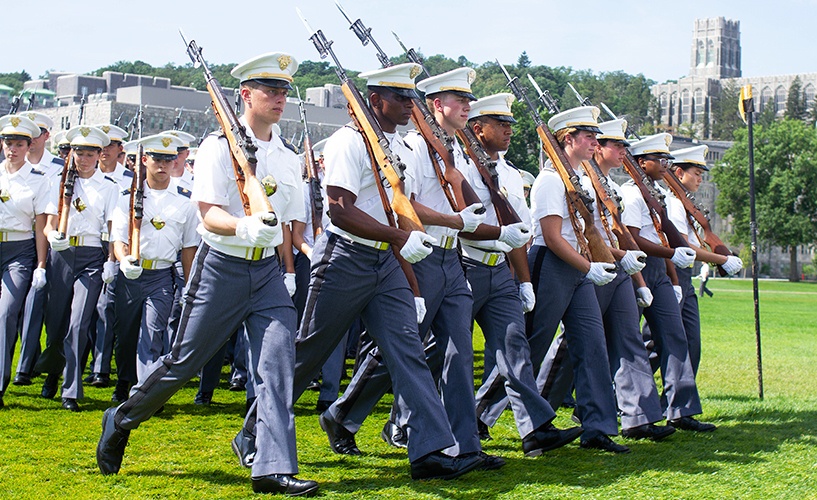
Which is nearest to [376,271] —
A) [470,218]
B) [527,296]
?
[470,218]

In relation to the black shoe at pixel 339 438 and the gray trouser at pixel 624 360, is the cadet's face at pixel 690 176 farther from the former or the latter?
the black shoe at pixel 339 438

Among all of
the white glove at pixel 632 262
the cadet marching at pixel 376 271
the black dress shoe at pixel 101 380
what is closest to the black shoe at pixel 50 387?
the cadet marching at pixel 376 271

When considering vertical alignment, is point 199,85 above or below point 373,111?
above

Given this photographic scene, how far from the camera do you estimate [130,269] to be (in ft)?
32.1

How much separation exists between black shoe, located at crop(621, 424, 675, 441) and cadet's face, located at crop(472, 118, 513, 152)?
7.71 feet

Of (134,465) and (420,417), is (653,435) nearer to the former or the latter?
(420,417)

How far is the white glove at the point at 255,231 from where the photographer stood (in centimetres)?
625

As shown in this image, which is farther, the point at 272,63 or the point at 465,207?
the point at 465,207

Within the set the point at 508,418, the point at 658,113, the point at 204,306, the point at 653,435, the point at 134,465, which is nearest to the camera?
the point at 204,306

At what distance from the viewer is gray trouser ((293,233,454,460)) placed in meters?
6.95

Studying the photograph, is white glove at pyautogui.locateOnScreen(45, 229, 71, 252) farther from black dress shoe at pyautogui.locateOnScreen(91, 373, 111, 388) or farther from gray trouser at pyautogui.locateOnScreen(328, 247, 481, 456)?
gray trouser at pyautogui.locateOnScreen(328, 247, 481, 456)

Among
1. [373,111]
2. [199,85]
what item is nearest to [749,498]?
[373,111]

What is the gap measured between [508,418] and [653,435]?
1434 millimetres

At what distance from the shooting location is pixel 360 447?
8234 millimetres
